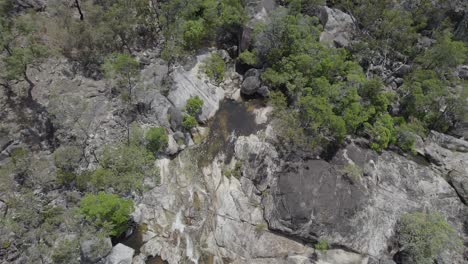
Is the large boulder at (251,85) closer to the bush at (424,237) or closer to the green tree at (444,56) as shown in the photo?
the bush at (424,237)

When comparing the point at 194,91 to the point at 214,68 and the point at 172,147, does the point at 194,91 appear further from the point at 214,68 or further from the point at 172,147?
the point at 172,147

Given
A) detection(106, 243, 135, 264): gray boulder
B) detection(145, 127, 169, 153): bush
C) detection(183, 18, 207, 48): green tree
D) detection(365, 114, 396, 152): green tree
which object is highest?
detection(183, 18, 207, 48): green tree

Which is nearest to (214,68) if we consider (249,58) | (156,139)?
(249,58)

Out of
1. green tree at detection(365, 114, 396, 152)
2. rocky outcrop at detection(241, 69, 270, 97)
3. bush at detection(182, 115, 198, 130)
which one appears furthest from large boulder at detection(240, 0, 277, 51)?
green tree at detection(365, 114, 396, 152)

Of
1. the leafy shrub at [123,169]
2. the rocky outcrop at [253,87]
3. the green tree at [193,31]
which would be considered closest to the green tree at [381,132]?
the rocky outcrop at [253,87]

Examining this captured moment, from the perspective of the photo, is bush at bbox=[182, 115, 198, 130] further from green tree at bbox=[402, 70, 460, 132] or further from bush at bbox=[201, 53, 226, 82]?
green tree at bbox=[402, 70, 460, 132]
